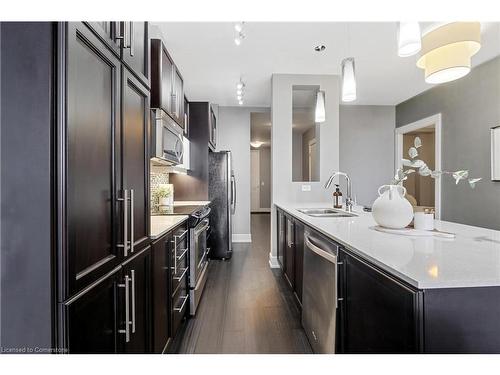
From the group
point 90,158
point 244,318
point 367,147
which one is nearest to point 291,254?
point 244,318

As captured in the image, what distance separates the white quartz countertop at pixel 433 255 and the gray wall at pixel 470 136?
2.59 metres

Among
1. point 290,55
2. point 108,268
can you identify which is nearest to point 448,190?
point 290,55

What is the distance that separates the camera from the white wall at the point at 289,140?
376 centimetres

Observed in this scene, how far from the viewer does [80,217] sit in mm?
855

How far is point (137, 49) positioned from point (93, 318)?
4.12 feet

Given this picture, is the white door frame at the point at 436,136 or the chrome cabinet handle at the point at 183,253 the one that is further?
the white door frame at the point at 436,136

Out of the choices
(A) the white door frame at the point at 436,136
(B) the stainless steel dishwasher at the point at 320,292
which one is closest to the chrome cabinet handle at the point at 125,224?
(B) the stainless steel dishwasher at the point at 320,292

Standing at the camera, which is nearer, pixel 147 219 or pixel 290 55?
pixel 147 219

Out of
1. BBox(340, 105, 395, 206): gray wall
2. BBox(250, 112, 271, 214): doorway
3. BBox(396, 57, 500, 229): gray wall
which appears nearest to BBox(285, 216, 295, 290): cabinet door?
BBox(396, 57, 500, 229): gray wall

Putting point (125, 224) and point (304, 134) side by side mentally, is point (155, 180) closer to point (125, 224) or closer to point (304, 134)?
point (125, 224)

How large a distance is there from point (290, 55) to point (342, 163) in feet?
8.81

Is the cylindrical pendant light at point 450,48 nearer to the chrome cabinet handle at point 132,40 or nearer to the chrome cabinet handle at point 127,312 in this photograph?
the chrome cabinet handle at point 132,40

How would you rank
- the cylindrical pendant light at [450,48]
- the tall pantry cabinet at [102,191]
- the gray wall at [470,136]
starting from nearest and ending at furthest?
the tall pantry cabinet at [102,191], the cylindrical pendant light at [450,48], the gray wall at [470,136]
